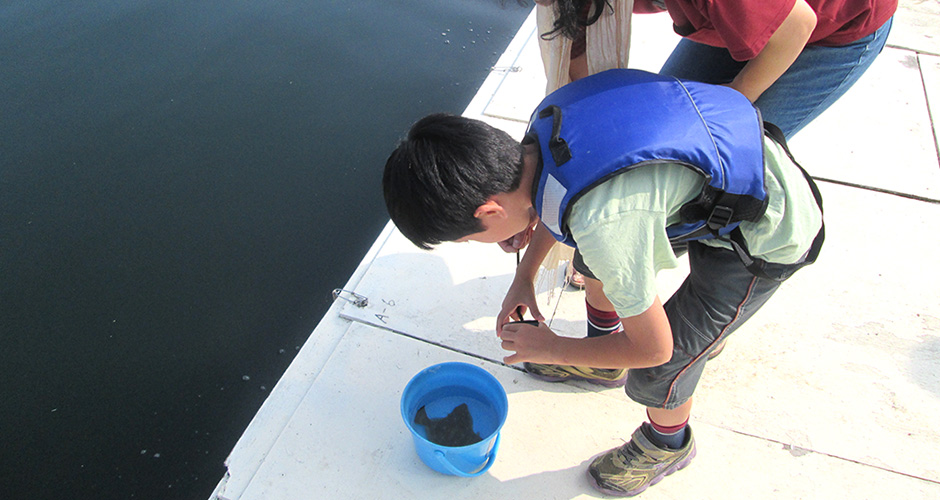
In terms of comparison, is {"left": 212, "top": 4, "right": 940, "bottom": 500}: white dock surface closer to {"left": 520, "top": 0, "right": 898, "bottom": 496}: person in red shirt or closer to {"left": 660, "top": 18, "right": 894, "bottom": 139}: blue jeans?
{"left": 520, "top": 0, "right": 898, "bottom": 496}: person in red shirt

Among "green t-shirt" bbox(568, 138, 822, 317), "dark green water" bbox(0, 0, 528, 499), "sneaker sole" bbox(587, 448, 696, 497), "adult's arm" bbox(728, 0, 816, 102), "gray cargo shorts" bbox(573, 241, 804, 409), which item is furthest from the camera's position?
"dark green water" bbox(0, 0, 528, 499)

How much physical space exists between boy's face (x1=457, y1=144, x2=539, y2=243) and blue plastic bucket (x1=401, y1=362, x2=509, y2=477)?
498mm

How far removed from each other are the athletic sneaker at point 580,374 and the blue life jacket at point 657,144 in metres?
0.75

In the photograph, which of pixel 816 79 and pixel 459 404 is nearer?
pixel 816 79

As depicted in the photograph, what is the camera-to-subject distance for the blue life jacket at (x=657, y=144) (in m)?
1.14

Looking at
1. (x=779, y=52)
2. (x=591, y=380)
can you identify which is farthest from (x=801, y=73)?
(x=591, y=380)

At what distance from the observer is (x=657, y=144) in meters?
1.14

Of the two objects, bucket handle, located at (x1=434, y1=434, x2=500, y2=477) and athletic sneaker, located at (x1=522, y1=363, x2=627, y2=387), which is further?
athletic sneaker, located at (x1=522, y1=363, x2=627, y2=387)

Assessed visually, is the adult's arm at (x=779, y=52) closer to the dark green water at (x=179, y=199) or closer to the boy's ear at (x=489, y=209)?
the boy's ear at (x=489, y=209)

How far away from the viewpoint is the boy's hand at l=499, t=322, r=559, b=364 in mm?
1446

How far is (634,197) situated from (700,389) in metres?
1.08

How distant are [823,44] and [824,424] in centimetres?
115

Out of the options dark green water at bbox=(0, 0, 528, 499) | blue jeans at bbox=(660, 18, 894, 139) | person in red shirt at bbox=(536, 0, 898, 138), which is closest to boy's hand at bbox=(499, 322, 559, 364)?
person in red shirt at bbox=(536, 0, 898, 138)

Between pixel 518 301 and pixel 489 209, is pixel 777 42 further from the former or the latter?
pixel 518 301
